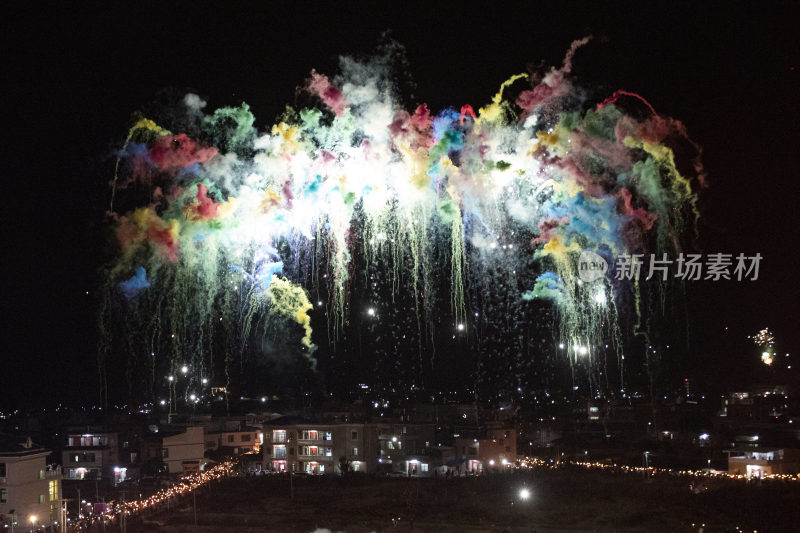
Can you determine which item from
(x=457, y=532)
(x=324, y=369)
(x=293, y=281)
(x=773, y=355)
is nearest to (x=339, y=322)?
(x=324, y=369)

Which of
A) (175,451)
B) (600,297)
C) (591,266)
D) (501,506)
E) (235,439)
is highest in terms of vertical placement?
(591,266)

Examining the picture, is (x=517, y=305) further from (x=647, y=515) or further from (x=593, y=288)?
(x=647, y=515)

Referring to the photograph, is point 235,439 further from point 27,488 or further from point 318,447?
point 27,488

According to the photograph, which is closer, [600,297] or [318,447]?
[600,297]

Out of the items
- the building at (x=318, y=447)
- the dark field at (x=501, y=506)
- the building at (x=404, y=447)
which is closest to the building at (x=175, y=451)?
the building at (x=318, y=447)

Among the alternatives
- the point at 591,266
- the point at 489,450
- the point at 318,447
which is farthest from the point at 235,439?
the point at 591,266

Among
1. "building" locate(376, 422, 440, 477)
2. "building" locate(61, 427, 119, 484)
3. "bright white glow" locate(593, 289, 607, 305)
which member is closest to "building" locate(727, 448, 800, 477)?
"bright white glow" locate(593, 289, 607, 305)

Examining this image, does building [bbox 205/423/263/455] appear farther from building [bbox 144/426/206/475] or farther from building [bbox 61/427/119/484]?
building [bbox 61/427/119/484]

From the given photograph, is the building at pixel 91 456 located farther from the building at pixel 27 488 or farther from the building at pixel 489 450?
the building at pixel 489 450
